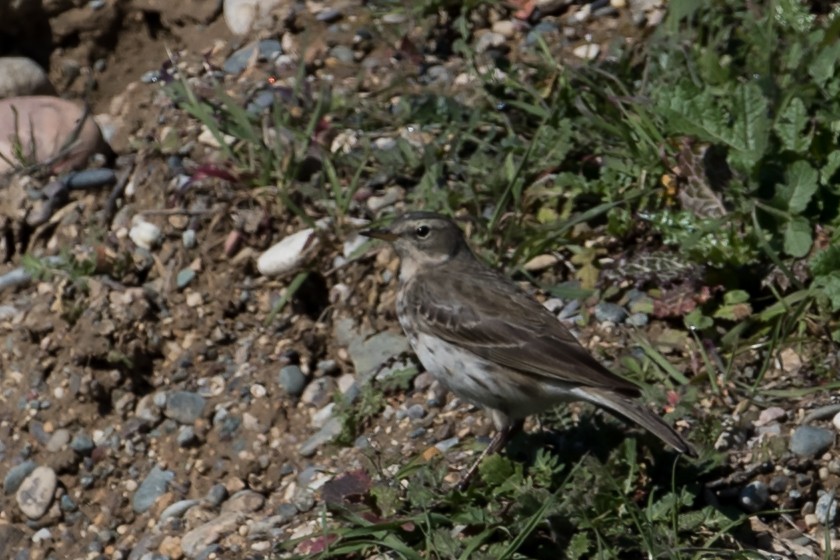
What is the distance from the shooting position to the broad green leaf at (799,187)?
6742 mm

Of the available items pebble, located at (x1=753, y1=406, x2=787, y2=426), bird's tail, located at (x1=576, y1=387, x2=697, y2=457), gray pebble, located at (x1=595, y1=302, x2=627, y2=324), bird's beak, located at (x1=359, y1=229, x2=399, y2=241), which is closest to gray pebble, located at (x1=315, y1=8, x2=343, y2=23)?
bird's beak, located at (x1=359, y1=229, x2=399, y2=241)

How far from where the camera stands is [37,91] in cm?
922

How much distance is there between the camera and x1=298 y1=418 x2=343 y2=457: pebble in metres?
6.92

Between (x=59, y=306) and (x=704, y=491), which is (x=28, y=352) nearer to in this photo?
(x=59, y=306)

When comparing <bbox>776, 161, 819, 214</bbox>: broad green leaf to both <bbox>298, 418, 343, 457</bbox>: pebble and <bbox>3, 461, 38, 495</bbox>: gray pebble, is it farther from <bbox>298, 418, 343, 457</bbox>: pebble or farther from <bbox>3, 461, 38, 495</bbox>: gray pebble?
<bbox>3, 461, 38, 495</bbox>: gray pebble

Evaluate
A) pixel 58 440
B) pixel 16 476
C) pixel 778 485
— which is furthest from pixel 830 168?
pixel 16 476

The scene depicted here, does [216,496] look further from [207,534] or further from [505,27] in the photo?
[505,27]

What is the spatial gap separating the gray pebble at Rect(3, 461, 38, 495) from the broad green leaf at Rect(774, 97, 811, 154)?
3.90 metres

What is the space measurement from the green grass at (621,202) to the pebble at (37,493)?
1554mm

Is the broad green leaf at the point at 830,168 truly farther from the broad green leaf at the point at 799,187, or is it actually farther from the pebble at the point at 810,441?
the pebble at the point at 810,441

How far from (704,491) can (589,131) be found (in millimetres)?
2351

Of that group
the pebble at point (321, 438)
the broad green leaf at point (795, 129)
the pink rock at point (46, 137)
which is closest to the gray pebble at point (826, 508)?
the broad green leaf at point (795, 129)

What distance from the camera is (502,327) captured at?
642 centimetres

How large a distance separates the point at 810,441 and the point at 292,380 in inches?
98.1
